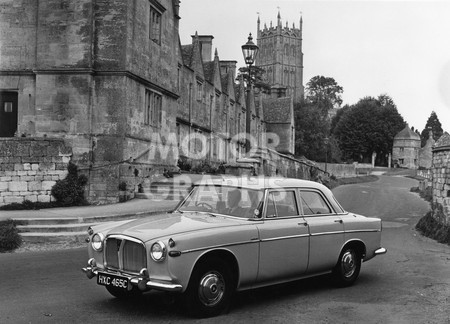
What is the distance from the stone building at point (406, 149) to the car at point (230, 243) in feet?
279

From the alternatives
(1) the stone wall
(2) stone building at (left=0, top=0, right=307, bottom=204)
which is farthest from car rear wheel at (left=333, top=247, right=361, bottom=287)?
(1) the stone wall

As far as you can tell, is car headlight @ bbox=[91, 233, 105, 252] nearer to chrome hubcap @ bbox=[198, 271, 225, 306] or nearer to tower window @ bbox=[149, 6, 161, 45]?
chrome hubcap @ bbox=[198, 271, 225, 306]

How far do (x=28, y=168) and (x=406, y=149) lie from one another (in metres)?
83.9

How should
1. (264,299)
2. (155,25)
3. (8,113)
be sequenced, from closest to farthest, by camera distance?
(264,299), (8,113), (155,25)

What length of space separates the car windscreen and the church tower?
133 meters

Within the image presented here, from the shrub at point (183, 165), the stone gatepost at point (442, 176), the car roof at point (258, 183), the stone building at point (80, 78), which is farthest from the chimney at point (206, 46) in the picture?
the car roof at point (258, 183)

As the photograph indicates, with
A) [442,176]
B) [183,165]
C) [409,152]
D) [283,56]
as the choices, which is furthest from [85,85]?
[283,56]

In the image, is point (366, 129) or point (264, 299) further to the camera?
point (366, 129)

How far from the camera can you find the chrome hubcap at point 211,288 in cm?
589

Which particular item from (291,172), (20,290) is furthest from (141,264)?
(291,172)

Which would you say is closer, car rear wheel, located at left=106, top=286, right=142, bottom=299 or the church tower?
car rear wheel, located at left=106, top=286, right=142, bottom=299

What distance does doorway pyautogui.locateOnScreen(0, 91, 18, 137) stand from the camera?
18469mm

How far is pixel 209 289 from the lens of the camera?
5930mm

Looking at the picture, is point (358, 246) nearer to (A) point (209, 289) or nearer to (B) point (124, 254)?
(A) point (209, 289)
